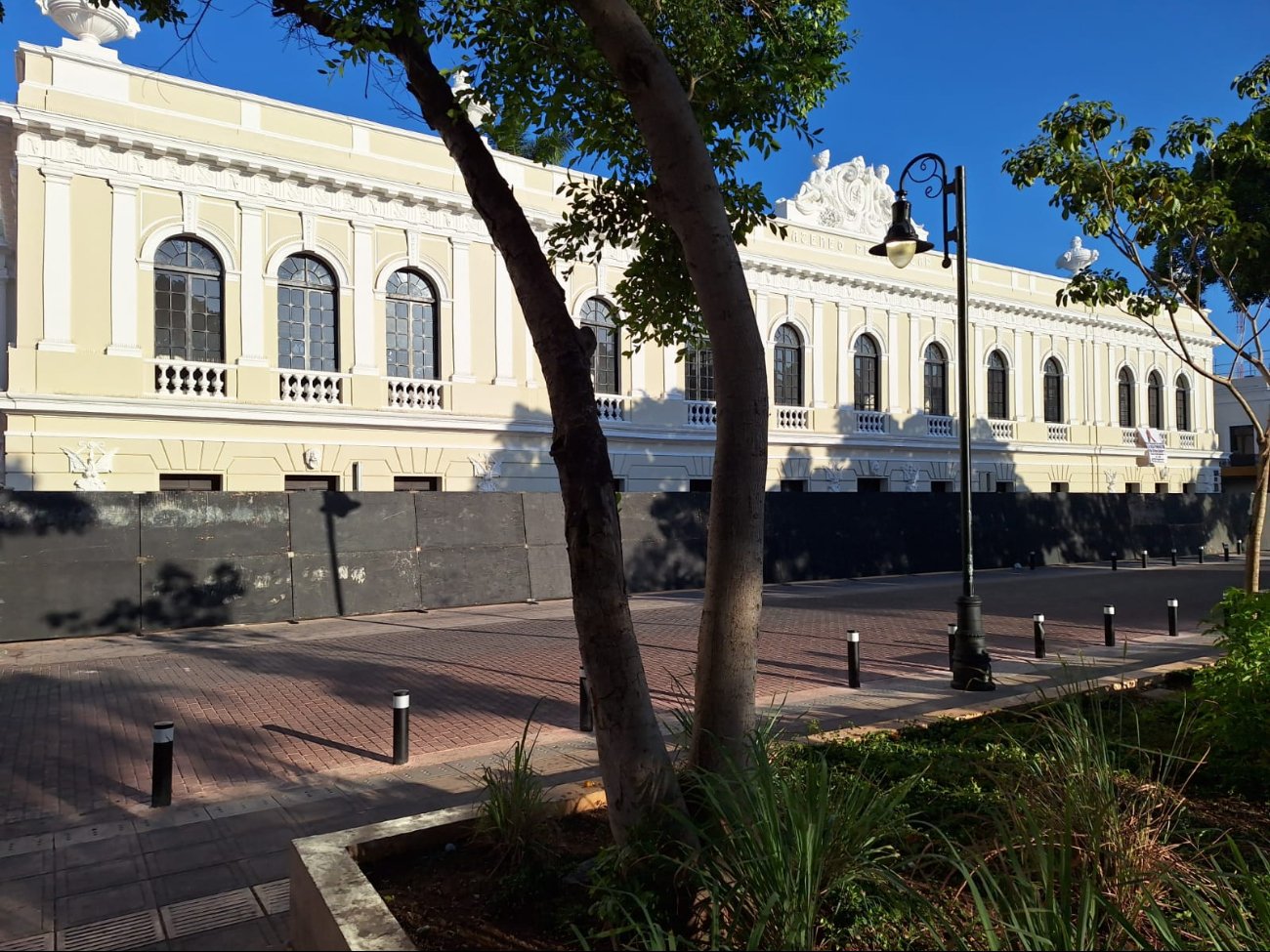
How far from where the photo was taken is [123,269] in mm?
19344

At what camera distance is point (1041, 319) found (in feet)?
123

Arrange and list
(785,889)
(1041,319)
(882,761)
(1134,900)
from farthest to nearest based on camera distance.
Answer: (1041,319) < (882,761) < (1134,900) < (785,889)

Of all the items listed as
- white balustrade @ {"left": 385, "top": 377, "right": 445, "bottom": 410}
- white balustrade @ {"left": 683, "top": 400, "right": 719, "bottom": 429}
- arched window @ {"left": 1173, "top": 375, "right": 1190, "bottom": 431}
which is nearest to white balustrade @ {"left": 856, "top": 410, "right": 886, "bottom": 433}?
white balustrade @ {"left": 683, "top": 400, "right": 719, "bottom": 429}

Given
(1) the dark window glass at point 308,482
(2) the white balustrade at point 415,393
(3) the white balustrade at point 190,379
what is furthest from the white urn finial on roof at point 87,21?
(1) the dark window glass at point 308,482

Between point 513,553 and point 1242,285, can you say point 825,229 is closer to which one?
point 513,553

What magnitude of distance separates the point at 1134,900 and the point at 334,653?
11307 millimetres

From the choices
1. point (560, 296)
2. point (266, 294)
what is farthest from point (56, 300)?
point (560, 296)

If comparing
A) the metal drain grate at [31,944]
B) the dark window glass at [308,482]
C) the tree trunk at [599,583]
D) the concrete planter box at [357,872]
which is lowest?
the metal drain grate at [31,944]

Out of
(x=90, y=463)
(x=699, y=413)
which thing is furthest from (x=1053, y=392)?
(x=90, y=463)

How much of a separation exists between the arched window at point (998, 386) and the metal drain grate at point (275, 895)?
35.7 m

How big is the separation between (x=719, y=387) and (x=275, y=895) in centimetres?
339

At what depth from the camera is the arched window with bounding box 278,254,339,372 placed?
71.2ft

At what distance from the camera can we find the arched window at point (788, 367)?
30850 mm

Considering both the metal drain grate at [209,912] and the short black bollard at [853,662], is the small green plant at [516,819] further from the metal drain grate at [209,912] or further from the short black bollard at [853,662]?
the short black bollard at [853,662]
